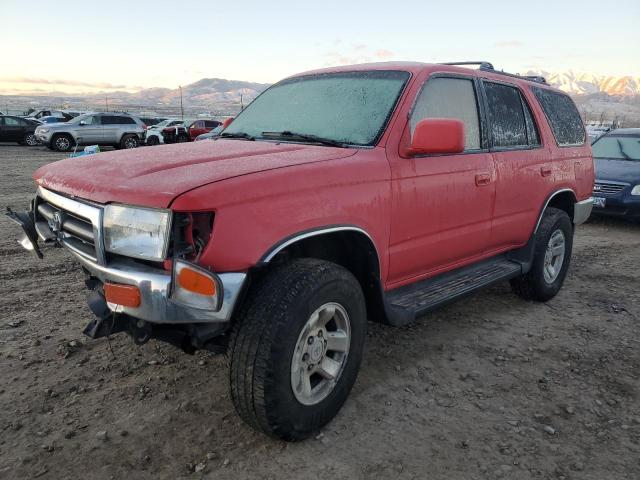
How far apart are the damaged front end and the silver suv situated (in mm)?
20108

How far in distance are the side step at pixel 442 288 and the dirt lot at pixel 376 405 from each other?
1.55 ft

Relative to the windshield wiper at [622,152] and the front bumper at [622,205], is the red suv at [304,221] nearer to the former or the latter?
the front bumper at [622,205]

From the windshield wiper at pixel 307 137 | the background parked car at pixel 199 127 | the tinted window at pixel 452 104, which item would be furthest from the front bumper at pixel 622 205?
the background parked car at pixel 199 127

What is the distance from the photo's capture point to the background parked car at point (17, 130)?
22.5m

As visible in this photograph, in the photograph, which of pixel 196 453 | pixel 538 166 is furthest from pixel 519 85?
pixel 196 453

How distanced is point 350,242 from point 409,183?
1.72ft

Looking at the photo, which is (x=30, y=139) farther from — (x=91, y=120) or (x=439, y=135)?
(x=439, y=135)

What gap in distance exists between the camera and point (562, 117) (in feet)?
15.9

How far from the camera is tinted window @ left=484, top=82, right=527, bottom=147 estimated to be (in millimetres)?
3926

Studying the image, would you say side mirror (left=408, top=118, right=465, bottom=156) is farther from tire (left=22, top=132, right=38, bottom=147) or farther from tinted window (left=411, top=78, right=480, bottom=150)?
tire (left=22, top=132, right=38, bottom=147)

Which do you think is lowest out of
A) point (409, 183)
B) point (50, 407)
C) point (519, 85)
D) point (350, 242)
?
point (50, 407)

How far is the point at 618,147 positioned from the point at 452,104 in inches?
298

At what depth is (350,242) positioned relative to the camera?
2924 millimetres

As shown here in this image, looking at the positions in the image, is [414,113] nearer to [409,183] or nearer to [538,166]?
[409,183]
